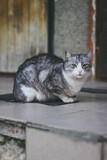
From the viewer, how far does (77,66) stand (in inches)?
120

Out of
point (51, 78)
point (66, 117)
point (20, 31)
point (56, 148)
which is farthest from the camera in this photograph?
Result: point (20, 31)

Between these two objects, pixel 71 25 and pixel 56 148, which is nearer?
pixel 56 148

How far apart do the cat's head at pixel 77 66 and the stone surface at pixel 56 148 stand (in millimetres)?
930

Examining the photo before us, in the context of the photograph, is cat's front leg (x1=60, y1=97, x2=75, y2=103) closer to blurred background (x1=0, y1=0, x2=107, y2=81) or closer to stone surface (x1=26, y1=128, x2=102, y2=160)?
stone surface (x1=26, y1=128, x2=102, y2=160)

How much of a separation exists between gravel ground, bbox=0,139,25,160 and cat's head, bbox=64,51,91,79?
0.91m

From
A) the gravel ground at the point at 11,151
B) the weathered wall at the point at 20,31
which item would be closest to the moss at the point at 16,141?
the gravel ground at the point at 11,151

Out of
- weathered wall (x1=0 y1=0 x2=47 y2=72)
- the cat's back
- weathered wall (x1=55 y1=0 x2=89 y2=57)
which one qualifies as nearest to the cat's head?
the cat's back

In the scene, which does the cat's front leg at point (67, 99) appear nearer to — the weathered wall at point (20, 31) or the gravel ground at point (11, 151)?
the gravel ground at point (11, 151)

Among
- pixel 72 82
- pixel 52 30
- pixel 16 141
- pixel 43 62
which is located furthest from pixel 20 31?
pixel 16 141

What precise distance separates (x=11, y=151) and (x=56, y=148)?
1.99 feet

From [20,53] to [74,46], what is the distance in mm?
1334

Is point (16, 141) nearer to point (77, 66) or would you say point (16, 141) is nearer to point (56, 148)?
point (56, 148)

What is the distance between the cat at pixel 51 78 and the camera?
309 centimetres

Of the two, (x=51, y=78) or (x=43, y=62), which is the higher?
(x=43, y=62)
